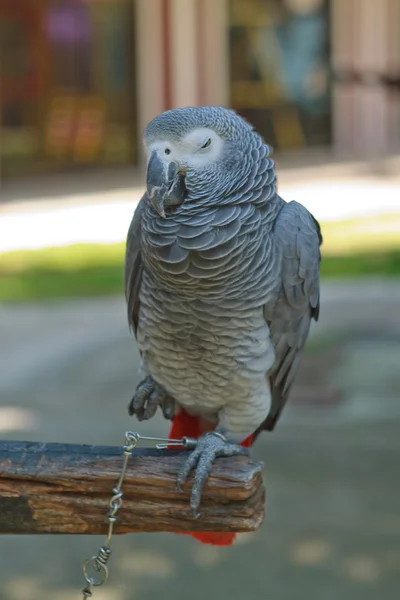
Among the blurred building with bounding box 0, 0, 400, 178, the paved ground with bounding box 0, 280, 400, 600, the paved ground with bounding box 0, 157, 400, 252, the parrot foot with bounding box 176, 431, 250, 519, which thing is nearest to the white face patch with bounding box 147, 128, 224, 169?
the parrot foot with bounding box 176, 431, 250, 519

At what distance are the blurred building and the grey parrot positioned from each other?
7.83 meters

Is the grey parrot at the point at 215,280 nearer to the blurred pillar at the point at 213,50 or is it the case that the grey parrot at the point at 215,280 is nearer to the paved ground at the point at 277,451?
the paved ground at the point at 277,451

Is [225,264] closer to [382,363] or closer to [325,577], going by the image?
[325,577]

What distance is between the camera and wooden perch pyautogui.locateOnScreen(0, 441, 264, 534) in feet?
5.51

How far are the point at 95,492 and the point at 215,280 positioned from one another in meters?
0.47

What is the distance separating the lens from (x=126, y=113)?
1073 centimetres

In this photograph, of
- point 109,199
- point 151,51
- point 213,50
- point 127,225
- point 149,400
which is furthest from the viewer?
point 213,50

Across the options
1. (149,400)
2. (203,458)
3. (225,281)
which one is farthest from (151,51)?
(203,458)

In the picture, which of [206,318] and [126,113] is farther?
[126,113]

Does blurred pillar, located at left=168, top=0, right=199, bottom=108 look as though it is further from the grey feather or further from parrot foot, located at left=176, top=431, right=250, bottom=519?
parrot foot, located at left=176, top=431, right=250, bottom=519

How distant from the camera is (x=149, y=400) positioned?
2145mm

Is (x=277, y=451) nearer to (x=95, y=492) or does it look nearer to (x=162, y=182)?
(x=95, y=492)

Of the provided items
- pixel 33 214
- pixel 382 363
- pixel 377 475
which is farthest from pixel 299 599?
pixel 33 214

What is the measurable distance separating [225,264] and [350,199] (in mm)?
7215
